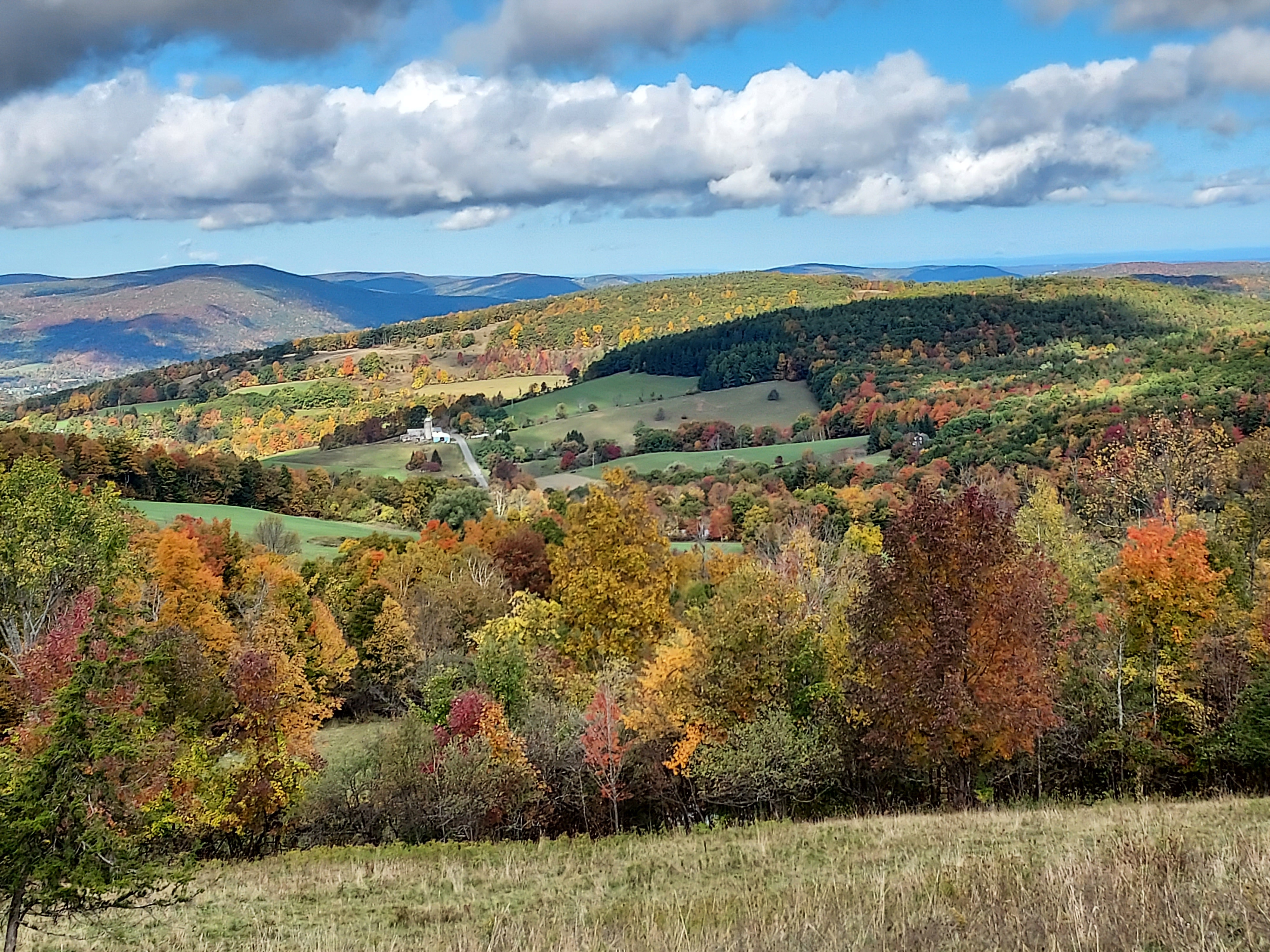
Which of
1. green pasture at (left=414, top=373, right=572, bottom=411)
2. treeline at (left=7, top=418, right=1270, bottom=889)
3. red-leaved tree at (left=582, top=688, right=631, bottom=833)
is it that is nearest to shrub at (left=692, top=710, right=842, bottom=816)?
treeline at (left=7, top=418, right=1270, bottom=889)

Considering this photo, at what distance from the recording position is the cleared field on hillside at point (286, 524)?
6969 centimetres

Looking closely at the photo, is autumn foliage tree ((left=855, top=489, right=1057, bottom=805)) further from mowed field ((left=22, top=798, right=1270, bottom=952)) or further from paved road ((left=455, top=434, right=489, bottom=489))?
paved road ((left=455, top=434, right=489, bottom=489))

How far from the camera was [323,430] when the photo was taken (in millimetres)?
152250

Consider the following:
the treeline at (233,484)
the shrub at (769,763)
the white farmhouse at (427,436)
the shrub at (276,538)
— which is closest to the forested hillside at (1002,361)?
the white farmhouse at (427,436)

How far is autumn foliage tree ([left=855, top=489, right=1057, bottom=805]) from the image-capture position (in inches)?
835

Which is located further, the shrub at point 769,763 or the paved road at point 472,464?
the paved road at point 472,464

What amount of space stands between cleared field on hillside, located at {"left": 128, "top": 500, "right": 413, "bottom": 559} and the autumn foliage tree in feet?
174

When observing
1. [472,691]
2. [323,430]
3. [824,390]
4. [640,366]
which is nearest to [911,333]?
[824,390]

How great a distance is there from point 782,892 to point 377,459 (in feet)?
403

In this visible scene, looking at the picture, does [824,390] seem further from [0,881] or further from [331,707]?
[0,881]

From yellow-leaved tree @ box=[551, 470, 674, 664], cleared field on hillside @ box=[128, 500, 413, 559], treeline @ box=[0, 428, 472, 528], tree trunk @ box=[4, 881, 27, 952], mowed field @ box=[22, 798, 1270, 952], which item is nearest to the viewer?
mowed field @ box=[22, 798, 1270, 952]

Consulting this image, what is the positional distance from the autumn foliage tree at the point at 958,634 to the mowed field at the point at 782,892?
2038mm

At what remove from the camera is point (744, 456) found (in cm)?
11900

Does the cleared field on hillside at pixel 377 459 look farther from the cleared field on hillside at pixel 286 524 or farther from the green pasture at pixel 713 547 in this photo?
the green pasture at pixel 713 547
